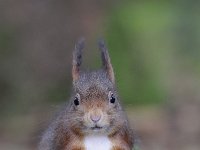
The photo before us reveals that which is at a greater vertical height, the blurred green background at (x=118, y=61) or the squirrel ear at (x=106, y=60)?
the blurred green background at (x=118, y=61)

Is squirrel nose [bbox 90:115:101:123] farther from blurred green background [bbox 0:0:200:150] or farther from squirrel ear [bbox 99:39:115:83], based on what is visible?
blurred green background [bbox 0:0:200:150]

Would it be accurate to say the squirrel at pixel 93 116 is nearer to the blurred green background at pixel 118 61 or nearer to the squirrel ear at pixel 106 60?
the squirrel ear at pixel 106 60

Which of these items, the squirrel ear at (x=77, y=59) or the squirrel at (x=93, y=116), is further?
the squirrel ear at (x=77, y=59)

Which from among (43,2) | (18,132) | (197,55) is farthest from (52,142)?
(43,2)

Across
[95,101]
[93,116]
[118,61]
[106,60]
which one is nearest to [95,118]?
[93,116]

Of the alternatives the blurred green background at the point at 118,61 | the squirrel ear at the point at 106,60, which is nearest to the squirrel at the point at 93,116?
the squirrel ear at the point at 106,60

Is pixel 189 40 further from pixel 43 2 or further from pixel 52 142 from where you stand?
pixel 52 142
